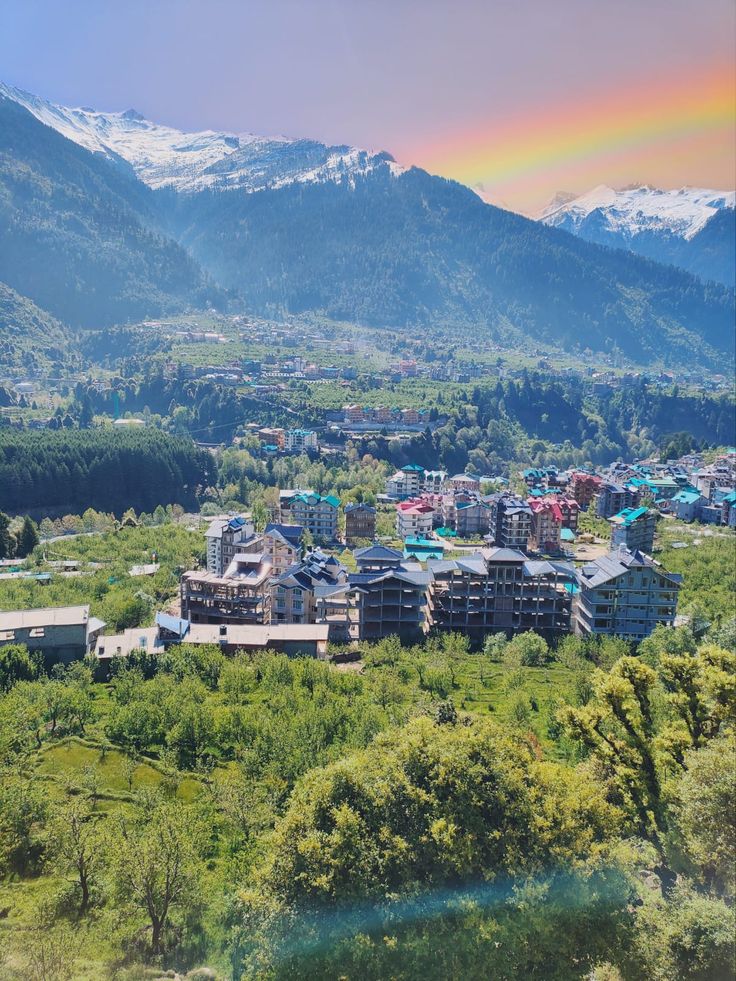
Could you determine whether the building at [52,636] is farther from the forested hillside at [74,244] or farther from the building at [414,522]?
the forested hillside at [74,244]

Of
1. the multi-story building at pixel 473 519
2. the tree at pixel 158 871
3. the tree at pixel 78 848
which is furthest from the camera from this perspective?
the multi-story building at pixel 473 519

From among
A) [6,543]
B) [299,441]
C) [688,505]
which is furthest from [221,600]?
[299,441]

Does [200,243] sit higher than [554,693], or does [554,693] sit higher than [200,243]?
[200,243]

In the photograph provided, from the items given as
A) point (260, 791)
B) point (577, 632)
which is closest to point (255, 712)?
point (260, 791)

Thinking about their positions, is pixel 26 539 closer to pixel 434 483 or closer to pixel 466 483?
pixel 434 483

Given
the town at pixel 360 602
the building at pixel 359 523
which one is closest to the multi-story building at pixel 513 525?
the town at pixel 360 602

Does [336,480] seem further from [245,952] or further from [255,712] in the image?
[245,952]
